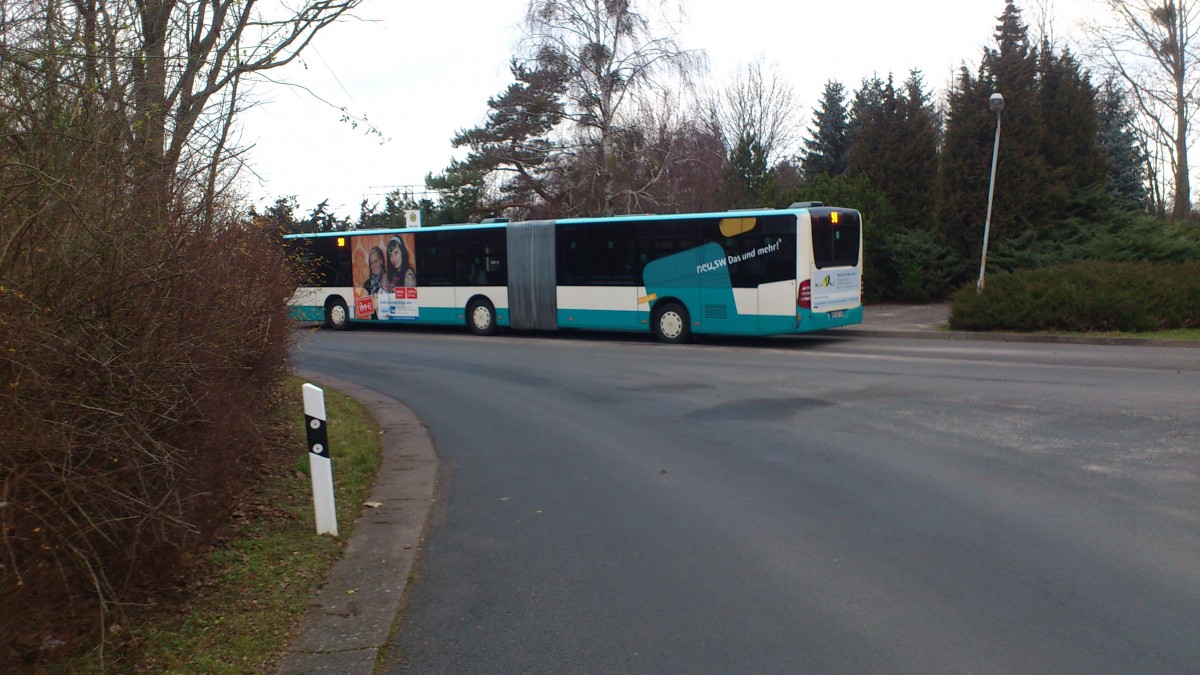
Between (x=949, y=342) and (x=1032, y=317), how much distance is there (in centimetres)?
202

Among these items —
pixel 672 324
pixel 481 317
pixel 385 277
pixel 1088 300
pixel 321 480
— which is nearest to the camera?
pixel 321 480

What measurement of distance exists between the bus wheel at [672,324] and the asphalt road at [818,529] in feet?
25.2

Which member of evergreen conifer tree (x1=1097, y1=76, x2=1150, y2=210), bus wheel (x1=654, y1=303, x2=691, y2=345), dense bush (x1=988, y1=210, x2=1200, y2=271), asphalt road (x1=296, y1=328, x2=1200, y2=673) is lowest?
asphalt road (x1=296, y1=328, x2=1200, y2=673)

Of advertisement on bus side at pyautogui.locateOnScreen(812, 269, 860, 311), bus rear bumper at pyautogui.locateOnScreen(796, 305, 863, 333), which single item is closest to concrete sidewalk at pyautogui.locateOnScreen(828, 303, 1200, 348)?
bus rear bumper at pyautogui.locateOnScreen(796, 305, 863, 333)

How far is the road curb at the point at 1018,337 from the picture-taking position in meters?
19.0

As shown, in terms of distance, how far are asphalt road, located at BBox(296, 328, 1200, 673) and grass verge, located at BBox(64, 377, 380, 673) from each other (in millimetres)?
652

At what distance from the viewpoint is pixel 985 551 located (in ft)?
20.7

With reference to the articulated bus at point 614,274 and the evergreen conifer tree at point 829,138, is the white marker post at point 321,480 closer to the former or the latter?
the articulated bus at point 614,274

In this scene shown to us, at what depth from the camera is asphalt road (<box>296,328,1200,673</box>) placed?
490cm

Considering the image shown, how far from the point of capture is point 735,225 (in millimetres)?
21094

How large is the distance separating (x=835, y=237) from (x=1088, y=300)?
5164 mm

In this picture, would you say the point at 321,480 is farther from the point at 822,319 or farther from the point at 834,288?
the point at 834,288

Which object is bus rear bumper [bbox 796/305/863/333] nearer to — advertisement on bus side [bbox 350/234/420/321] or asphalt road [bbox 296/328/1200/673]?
asphalt road [bbox 296/328/1200/673]

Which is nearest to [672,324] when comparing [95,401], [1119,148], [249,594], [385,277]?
[385,277]
